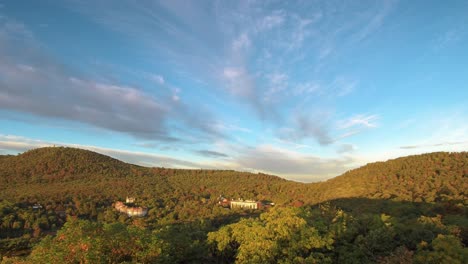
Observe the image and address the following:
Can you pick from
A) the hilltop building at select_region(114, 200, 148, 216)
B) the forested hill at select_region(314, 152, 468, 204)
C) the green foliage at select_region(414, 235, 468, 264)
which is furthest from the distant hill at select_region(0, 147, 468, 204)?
the green foliage at select_region(414, 235, 468, 264)

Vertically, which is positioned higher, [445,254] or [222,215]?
[445,254]

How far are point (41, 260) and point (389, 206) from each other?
67.9m

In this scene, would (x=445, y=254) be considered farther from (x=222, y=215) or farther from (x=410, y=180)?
(x=410, y=180)

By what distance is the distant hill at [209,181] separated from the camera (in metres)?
87.5

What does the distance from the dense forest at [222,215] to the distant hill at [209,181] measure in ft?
1.67

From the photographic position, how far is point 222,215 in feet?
305

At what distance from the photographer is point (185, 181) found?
565 feet

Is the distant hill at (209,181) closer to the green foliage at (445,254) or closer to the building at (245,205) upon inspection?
the building at (245,205)

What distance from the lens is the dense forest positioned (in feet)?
71.9

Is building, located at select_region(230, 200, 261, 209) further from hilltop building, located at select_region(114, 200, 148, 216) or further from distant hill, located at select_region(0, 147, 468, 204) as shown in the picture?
hilltop building, located at select_region(114, 200, 148, 216)

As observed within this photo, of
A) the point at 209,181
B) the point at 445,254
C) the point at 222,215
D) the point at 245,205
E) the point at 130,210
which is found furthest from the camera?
the point at 209,181

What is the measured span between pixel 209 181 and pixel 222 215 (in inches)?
3436

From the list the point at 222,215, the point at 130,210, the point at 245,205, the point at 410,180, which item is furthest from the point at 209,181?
the point at 410,180

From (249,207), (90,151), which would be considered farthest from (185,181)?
(249,207)
